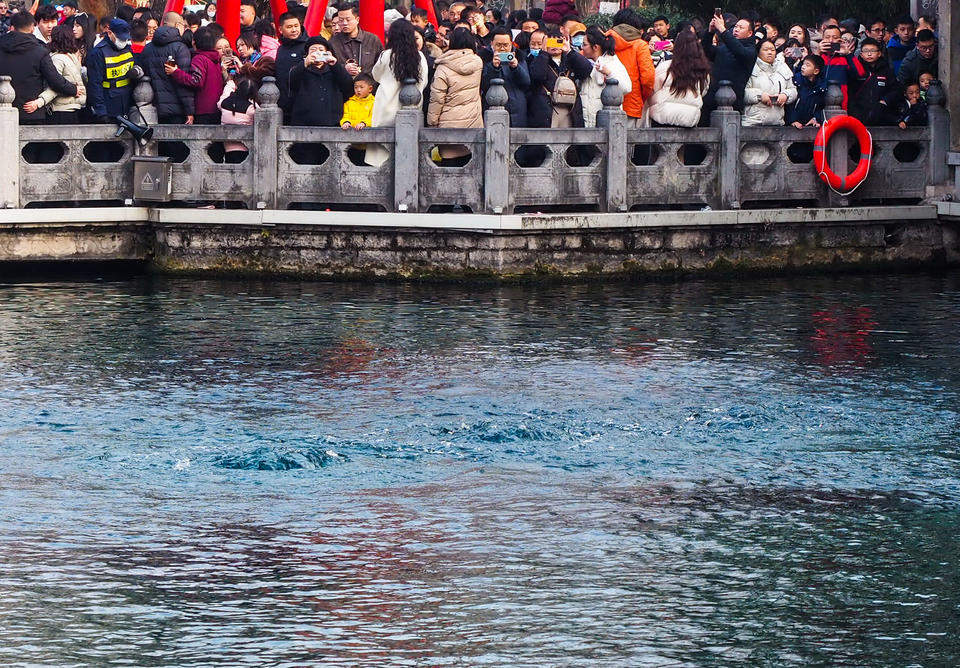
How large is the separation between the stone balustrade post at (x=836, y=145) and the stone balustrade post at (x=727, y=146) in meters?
0.85

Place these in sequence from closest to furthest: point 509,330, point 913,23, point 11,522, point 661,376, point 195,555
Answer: point 195,555
point 11,522
point 661,376
point 509,330
point 913,23

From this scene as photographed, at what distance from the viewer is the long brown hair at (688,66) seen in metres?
15.7

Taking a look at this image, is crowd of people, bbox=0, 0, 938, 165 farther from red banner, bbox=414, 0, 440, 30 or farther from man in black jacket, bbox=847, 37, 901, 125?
red banner, bbox=414, 0, 440, 30

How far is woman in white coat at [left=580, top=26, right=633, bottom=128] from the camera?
15836 mm

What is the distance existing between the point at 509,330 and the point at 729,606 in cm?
664

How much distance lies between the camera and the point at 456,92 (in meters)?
15.8

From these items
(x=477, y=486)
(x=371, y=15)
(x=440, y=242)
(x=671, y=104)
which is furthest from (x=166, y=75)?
(x=477, y=486)

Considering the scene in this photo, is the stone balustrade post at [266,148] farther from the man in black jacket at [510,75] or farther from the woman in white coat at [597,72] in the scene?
the woman in white coat at [597,72]

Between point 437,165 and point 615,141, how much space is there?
60.0 inches

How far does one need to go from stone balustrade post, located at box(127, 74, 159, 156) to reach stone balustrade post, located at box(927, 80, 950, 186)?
22.8ft

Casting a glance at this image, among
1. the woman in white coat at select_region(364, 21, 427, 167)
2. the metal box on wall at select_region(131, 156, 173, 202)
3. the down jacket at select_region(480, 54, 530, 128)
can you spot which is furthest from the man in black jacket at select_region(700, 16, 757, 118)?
the metal box on wall at select_region(131, 156, 173, 202)

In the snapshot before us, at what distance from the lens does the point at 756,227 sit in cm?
1655

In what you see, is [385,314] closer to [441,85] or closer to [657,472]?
[441,85]

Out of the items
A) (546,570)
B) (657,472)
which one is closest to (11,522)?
(546,570)
